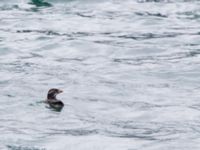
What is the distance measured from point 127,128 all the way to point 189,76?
123 inches

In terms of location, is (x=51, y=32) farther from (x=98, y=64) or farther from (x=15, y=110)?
(x=15, y=110)

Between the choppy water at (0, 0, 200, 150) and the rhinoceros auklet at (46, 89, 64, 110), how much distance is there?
147 mm

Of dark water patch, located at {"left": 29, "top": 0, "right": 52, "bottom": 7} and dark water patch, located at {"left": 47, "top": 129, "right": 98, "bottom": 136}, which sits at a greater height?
dark water patch, located at {"left": 29, "top": 0, "right": 52, "bottom": 7}

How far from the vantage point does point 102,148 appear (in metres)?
10.1

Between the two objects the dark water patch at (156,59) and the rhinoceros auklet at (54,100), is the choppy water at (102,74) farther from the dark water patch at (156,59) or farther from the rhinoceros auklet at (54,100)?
the rhinoceros auklet at (54,100)

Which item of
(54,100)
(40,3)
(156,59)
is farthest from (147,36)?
(54,100)

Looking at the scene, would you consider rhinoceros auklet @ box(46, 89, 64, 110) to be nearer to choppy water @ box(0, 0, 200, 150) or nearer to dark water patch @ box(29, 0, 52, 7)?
choppy water @ box(0, 0, 200, 150)

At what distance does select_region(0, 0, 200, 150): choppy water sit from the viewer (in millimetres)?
10531

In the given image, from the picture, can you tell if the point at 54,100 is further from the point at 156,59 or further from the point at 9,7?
the point at 9,7

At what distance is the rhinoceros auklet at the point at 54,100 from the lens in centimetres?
1182

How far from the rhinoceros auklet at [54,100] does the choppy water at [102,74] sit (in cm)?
15

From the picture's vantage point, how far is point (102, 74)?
13695 millimetres

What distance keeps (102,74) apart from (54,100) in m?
2.05

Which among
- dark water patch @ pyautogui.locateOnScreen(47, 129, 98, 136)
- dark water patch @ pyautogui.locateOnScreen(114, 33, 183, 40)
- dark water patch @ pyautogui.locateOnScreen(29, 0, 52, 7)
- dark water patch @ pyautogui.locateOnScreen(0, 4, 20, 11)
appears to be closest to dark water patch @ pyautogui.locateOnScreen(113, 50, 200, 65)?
dark water patch @ pyautogui.locateOnScreen(114, 33, 183, 40)
